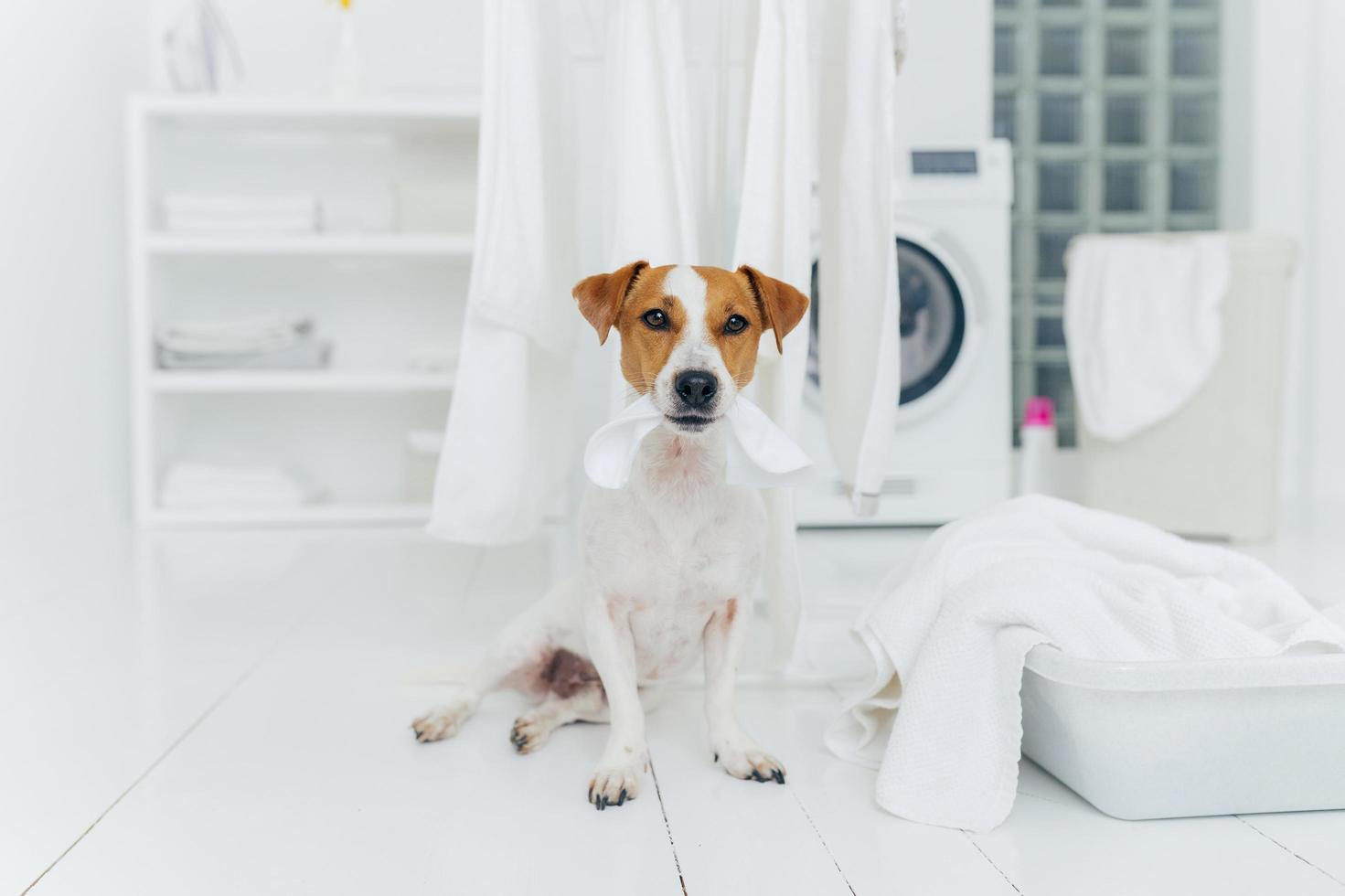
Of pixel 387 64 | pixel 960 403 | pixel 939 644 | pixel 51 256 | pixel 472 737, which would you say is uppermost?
pixel 387 64

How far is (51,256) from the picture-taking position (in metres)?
3.10

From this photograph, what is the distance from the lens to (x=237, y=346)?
3.45 m

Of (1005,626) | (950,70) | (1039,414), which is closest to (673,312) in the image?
(1005,626)

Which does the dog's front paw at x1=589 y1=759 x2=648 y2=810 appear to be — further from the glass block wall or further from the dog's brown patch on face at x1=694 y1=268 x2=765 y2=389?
the glass block wall

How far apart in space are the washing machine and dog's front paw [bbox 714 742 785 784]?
188 centimetres

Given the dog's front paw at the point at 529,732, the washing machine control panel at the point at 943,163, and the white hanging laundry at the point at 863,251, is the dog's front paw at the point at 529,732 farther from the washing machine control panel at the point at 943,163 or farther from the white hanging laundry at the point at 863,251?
the washing machine control panel at the point at 943,163

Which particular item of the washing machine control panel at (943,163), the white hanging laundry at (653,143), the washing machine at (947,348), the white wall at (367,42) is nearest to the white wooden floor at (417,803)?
the white hanging laundry at (653,143)

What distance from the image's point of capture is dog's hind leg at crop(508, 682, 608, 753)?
1362mm

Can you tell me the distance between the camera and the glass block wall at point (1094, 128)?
13.2 ft

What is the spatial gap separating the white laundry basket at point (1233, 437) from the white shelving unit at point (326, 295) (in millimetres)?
2098

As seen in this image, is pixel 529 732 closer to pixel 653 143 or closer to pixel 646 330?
pixel 646 330

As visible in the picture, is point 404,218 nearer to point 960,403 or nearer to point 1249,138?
point 960,403

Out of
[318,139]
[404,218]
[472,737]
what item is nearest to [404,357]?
[404,218]

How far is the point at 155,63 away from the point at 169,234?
0.77 metres
